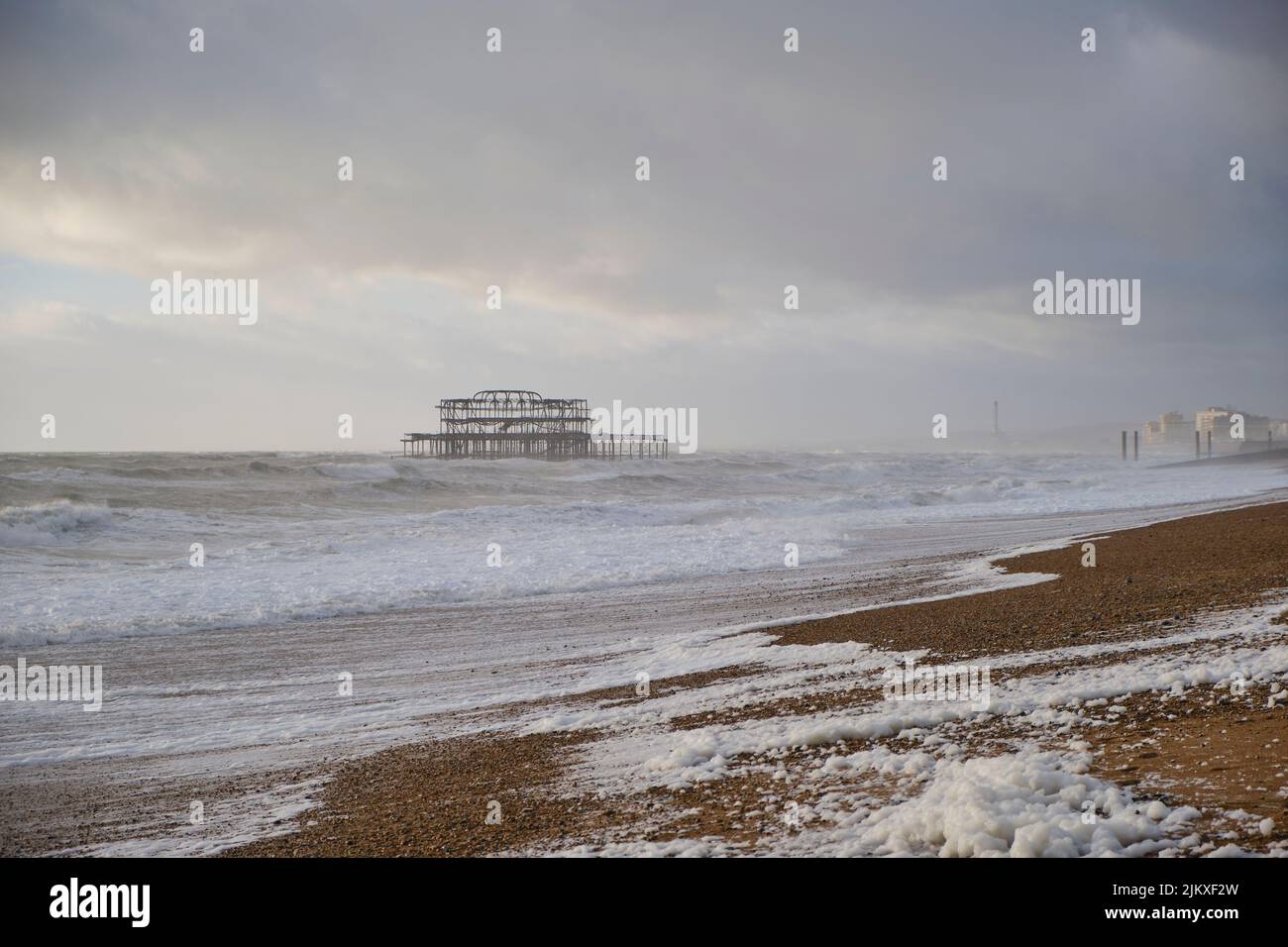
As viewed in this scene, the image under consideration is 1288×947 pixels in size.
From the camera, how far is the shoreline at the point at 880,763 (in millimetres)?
3342

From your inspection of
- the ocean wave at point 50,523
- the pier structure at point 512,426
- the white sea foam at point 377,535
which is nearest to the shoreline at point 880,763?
the white sea foam at point 377,535

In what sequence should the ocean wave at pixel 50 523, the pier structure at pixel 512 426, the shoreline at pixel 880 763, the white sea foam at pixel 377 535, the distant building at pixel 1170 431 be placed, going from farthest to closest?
the distant building at pixel 1170 431 < the pier structure at pixel 512 426 < the ocean wave at pixel 50 523 < the white sea foam at pixel 377 535 < the shoreline at pixel 880 763

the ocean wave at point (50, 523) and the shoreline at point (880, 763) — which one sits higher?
the ocean wave at point (50, 523)

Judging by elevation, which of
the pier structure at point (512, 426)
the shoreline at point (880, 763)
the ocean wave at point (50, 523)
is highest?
the pier structure at point (512, 426)

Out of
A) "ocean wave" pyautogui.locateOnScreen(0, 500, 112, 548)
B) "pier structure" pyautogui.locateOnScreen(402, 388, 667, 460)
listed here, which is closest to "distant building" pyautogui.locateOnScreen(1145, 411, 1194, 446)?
"pier structure" pyautogui.locateOnScreen(402, 388, 667, 460)

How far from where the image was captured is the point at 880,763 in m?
4.44

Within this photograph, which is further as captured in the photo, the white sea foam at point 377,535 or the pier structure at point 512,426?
the pier structure at point 512,426

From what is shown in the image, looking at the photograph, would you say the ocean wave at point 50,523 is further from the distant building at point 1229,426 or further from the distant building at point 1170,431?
the distant building at point 1170,431

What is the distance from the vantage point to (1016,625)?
840 centimetres

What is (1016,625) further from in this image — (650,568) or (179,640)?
(179,640)

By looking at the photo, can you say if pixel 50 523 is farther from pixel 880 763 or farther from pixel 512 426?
pixel 512 426

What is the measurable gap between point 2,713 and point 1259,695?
983cm

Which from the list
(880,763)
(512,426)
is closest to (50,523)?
(880,763)
